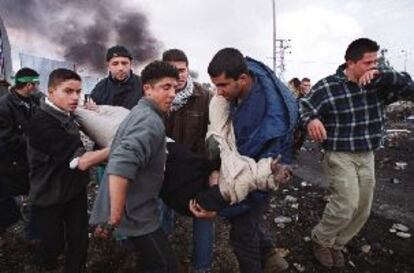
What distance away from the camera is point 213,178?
8.37 ft

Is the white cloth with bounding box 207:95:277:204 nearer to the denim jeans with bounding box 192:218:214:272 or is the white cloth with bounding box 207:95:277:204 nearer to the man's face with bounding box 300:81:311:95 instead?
the denim jeans with bounding box 192:218:214:272

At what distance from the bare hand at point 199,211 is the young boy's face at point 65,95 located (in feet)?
4.34

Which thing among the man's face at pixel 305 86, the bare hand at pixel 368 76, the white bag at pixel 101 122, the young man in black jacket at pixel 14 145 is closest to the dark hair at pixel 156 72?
the white bag at pixel 101 122

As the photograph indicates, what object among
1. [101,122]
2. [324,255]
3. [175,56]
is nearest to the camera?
[101,122]

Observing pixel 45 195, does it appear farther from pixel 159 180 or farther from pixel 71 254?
pixel 159 180

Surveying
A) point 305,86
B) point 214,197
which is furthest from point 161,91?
point 305,86

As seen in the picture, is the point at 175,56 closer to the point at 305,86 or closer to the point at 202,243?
the point at 202,243

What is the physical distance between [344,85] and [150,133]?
7.18ft

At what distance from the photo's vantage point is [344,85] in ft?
12.6

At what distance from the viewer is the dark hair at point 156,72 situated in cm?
258

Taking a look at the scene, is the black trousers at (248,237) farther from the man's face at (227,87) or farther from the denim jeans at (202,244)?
the man's face at (227,87)

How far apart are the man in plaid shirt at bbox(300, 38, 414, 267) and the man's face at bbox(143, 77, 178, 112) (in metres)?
1.53

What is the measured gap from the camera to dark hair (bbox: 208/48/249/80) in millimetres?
2670

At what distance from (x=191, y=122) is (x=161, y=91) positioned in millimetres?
1131
